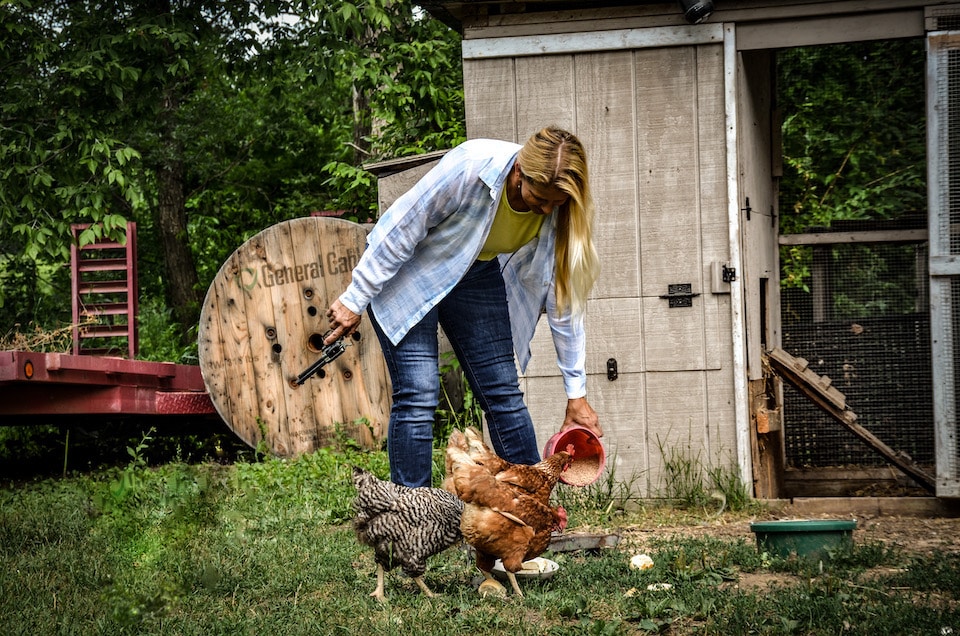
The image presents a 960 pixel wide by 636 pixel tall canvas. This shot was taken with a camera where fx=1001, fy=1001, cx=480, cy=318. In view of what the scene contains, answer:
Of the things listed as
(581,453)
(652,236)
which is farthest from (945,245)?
(581,453)

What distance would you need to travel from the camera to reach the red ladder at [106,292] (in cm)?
1136

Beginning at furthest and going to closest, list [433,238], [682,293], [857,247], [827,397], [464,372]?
[857,247] < [827,397] < [682,293] < [464,372] < [433,238]

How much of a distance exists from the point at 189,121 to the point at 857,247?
26.6 feet

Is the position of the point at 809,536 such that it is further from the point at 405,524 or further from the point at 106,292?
the point at 106,292

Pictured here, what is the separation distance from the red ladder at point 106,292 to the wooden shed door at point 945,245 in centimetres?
834

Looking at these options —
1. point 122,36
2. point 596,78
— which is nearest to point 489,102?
point 596,78

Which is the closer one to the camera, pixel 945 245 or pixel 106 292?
pixel 945 245

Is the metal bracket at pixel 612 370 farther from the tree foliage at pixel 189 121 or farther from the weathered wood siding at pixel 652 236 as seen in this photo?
the tree foliage at pixel 189 121

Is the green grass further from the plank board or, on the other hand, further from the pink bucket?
the plank board

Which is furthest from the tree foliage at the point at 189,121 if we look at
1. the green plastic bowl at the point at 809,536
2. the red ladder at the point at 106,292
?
the green plastic bowl at the point at 809,536

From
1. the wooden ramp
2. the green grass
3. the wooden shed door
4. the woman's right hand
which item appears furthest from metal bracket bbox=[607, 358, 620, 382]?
the woman's right hand

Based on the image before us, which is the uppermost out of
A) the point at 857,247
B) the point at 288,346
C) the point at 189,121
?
the point at 189,121

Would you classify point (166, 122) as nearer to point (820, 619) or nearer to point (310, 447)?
point (310, 447)

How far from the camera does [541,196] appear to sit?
374 cm
